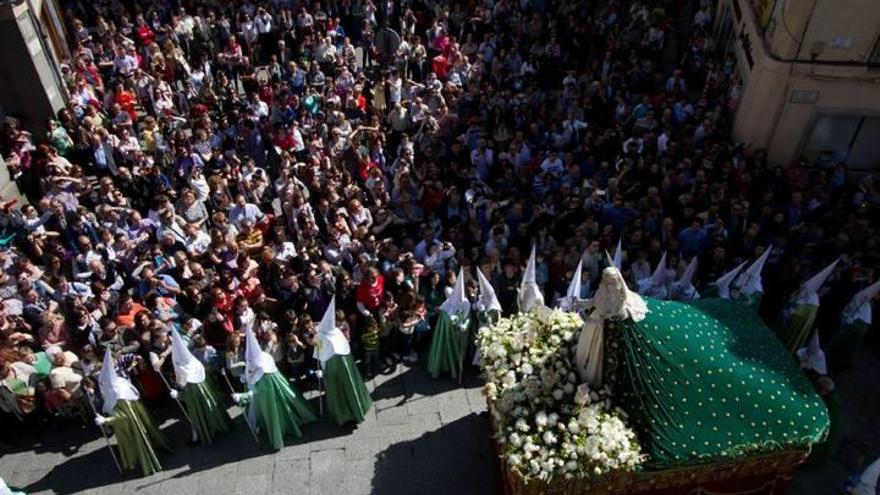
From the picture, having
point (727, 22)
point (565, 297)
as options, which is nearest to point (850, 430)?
point (565, 297)

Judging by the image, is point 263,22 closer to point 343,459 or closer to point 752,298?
point 343,459

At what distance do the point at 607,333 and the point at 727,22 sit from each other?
13.3m

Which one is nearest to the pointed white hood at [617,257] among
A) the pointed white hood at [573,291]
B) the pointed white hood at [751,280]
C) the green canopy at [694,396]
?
the pointed white hood at [573,291]

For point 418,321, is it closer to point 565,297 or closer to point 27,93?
point 565,297

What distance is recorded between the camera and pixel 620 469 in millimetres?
7480

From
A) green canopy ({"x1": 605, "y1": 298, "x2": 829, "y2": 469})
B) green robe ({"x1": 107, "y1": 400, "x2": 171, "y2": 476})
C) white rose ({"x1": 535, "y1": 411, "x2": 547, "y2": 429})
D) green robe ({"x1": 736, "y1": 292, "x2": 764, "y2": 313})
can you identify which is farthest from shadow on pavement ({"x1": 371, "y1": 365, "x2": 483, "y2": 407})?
green robe ({"x1": 736, "y1": 292, "x2": 764, "y2": 313})

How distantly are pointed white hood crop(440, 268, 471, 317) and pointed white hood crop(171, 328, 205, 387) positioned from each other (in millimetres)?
3509

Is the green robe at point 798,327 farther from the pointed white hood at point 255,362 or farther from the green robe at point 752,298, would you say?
the pointed white hood at point 255,362

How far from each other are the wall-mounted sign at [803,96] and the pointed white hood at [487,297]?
24.9 feet

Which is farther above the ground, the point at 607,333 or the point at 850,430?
the point at 607,333

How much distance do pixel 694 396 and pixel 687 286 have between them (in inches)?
151

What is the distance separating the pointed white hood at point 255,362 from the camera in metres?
9.07

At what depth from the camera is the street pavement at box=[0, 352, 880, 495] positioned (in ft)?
31.4

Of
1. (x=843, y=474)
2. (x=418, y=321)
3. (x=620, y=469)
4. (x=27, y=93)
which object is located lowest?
(x=843, y=474)
